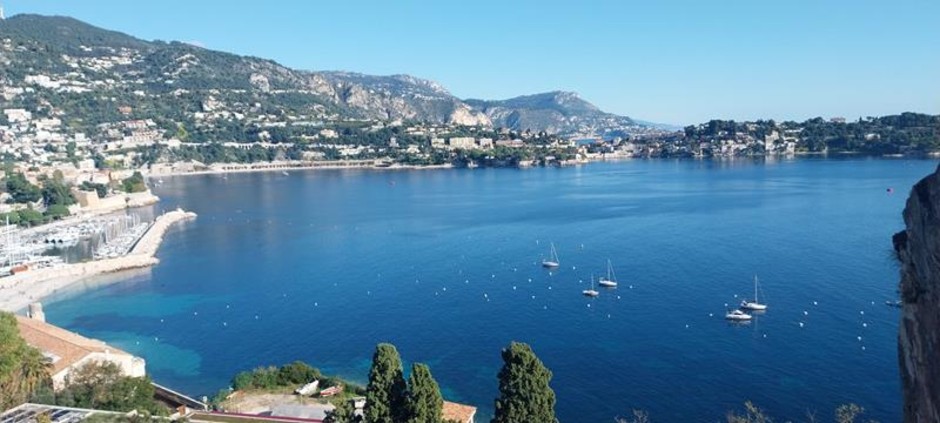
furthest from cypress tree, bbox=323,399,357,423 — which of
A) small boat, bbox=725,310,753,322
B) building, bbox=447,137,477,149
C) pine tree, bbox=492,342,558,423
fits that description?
building, bbox=447,137,477,149

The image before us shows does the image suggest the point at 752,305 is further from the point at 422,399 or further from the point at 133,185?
the point at 133,185

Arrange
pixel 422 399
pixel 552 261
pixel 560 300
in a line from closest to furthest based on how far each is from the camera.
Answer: pixel 422 399
pixel 560 300
pixel 552 261

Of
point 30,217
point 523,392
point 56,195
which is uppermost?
point 56,195

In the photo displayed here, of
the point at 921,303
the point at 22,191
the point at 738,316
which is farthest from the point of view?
the point at 22,191

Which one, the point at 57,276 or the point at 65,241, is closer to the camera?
the point at 57,276

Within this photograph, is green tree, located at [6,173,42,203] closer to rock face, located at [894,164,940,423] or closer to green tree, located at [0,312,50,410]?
green tree, located at [0,312,50,410]

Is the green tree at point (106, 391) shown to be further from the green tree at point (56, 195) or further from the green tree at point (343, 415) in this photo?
the green tree at point (56, 195)

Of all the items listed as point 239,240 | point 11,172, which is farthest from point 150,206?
point 239,240

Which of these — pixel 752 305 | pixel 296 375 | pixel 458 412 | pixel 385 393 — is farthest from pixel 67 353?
pixel 752 305
